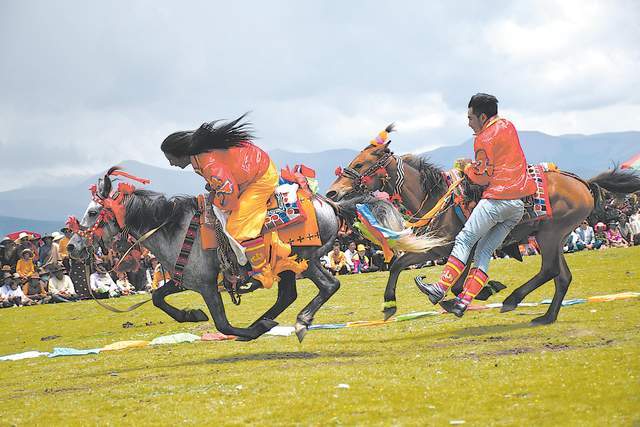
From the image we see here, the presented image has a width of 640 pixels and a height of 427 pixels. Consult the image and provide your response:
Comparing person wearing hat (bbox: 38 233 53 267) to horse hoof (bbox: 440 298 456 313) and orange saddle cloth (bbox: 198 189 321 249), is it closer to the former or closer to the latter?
orange saddle cloth (bbox: 198 189 321 249)

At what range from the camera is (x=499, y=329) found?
37.9 feet

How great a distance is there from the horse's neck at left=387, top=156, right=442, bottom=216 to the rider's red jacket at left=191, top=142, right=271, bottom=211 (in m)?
2.09

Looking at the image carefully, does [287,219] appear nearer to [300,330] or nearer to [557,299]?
[300,330]

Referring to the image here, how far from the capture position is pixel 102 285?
2234 cm

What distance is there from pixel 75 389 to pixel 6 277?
13180mm

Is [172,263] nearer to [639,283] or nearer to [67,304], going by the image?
[639,283]

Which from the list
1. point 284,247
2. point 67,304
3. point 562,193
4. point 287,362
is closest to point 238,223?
point 284,247

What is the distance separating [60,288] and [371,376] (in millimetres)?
15539

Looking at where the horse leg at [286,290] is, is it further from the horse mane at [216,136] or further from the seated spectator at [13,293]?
the seated spectator at [13,293]

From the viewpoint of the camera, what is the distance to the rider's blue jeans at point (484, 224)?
10.7m

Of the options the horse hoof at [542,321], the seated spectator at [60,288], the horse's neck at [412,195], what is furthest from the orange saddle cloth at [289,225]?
the seated spectator at [60,288]

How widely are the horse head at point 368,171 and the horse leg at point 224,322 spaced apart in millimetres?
2281

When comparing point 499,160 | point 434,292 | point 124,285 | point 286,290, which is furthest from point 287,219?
point 124,285

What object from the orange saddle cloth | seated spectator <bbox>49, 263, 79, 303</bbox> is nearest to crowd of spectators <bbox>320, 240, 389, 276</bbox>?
seated spectator <bbox>49, 263, 79, 303</bbox>
